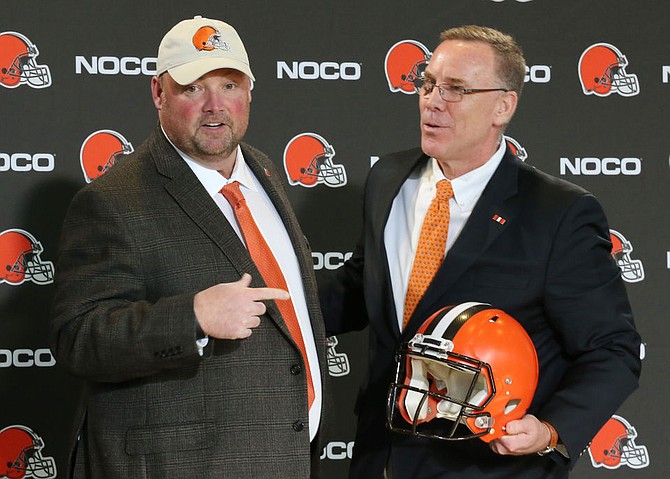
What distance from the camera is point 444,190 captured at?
2.75 meters

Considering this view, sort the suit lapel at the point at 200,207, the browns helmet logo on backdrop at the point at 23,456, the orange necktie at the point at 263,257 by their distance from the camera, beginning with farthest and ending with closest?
the browns helmet logo on backdrop at the point at 23,456 < the orange necktie at the point at 263,257 < the suit lapel at the point at 200,207

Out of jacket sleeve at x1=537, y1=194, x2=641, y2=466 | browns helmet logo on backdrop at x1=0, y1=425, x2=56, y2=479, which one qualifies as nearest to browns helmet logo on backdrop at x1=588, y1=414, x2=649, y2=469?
jacket sleeve at x1=537, y1=194, x2=641, y2=466

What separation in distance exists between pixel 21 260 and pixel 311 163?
3.69 ft

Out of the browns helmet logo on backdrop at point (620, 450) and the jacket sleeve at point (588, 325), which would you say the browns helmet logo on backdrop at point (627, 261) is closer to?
the browns helmet logo on backdrop at point (620, 450)

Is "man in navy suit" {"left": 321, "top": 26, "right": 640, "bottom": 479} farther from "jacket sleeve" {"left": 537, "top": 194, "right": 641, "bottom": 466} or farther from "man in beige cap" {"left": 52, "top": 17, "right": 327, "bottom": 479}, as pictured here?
"man in beige cap" {"left": 52, "top": 17, "right": 327, "bottom": 479}

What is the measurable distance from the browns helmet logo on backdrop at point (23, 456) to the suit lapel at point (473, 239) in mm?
1633

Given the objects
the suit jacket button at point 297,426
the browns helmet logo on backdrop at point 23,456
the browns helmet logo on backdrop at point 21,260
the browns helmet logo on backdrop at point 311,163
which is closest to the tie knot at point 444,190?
the suit jacket button at point 297,426

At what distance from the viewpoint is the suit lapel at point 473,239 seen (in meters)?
2.60

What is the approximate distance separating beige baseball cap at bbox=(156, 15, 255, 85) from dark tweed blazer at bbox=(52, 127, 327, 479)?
0.85ft

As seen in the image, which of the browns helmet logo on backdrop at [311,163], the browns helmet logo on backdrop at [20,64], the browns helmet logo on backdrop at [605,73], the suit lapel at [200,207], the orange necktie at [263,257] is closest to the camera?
the suit lapel at [200,207]

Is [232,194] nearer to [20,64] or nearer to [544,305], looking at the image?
[544,305]

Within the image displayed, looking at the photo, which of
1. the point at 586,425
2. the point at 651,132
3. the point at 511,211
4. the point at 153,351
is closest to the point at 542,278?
the point at 511,211

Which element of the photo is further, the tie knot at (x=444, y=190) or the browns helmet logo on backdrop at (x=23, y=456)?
the browns helmet logo on backdrop at (x=23, y=456)

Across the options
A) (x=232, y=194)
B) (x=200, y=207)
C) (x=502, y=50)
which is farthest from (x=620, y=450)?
(x=200, y=207)
